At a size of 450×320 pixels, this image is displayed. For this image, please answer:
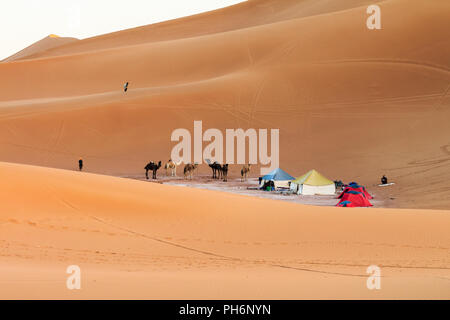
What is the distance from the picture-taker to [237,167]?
35188 mm

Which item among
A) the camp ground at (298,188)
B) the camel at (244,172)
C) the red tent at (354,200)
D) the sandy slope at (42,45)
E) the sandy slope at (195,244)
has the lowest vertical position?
the sandy slope at (195,244)

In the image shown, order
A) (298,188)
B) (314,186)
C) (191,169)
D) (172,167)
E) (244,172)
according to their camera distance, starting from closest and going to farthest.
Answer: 1. (314,186)
2. (298,188)
3. (191,169)
4. (244,172)
5. (172,167)

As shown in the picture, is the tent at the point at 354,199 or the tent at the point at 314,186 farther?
the tent at the point at 314,186

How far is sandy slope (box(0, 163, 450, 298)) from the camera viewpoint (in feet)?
23.7

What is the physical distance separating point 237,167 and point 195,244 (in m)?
24.9

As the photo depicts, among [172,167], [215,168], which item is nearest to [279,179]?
[215,168]

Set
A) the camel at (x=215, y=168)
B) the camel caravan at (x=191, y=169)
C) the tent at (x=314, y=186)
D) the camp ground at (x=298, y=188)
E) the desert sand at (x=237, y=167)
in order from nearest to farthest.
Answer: the desert sand at (x=237, y=167) → the camp ground at (x=298, y=188) → the tent at (x=314, y=186) → the camel caravan at (x=191, y=169) → the camel at (x=215, y=168)

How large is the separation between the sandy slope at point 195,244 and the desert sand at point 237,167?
5 centimetres

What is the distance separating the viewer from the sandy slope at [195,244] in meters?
7.22

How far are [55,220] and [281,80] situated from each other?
3495 centimetres

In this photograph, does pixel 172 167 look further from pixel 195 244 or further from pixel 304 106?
pixel 195 244

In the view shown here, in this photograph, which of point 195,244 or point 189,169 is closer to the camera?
point 195,244

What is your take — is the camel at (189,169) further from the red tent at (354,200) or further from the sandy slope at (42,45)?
the sandy slope at (42,45)

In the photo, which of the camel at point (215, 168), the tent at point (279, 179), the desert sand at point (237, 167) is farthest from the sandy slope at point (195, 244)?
the camel at point (215, 168)
